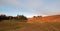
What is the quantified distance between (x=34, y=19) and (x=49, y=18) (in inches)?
144

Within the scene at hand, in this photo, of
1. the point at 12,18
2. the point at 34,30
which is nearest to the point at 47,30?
the point at 34,30

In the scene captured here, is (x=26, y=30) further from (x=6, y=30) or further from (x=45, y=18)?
(x=45, y=18)

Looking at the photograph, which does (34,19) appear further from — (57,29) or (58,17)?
(57,29)

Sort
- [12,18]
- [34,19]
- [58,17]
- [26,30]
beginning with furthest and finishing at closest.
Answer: [34,19] → [12,18] → [58,17] → [26,30]

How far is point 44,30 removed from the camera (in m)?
15.8

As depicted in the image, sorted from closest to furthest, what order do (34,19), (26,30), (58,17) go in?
1. (26,30)
2. (58,17)
3. (34,19)

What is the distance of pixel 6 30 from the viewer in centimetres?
Answer: 1565

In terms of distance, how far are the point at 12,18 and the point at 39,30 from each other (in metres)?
10.1

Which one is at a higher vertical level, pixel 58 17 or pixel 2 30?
pixel 58 17

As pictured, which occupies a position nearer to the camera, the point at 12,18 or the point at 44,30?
the point at 44,30

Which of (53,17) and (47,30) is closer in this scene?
(47,30)

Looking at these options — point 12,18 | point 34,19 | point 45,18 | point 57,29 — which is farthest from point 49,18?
point 57,29

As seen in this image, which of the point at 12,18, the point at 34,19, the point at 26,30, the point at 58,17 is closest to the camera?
the point at 26,30

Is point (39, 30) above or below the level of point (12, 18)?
below
